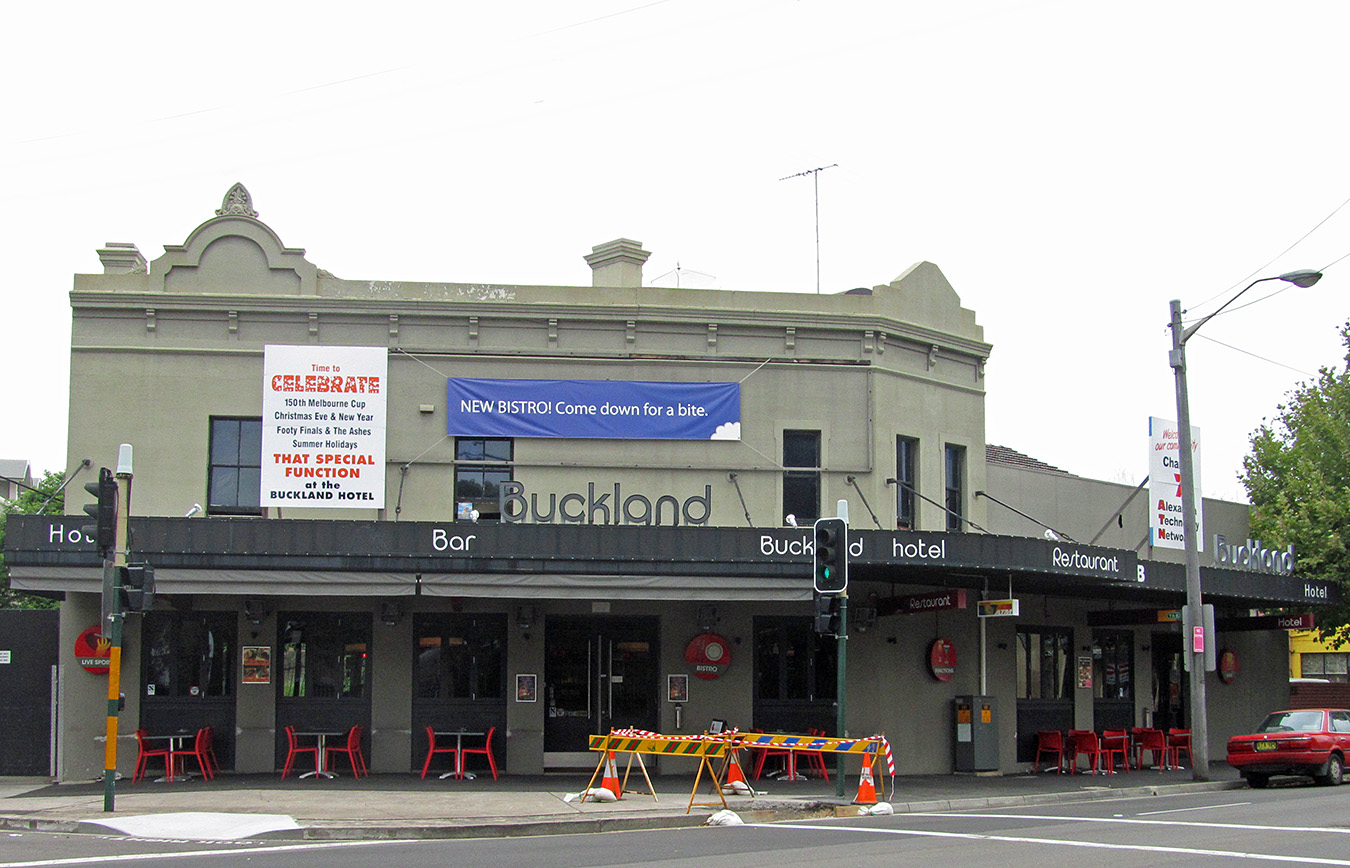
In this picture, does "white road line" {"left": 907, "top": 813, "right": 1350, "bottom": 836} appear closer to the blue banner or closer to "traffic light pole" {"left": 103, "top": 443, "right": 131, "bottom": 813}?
the blue banner

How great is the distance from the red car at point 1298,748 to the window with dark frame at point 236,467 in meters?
17.5

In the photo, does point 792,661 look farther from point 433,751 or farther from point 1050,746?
point 433,751

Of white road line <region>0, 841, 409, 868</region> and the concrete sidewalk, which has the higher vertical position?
white road line <region>0, 841, 409, 868</region>

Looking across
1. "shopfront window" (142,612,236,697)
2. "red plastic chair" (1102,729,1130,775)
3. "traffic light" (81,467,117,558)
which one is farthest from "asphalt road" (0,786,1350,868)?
"red plastic chair" (1102,729,1130,775)

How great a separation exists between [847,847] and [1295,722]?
13427 millimetres

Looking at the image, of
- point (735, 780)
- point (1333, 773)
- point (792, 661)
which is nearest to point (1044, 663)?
point (1333, 773)

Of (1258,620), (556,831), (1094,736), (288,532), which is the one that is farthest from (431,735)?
(1258,620)

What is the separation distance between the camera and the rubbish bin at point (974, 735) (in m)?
23.6

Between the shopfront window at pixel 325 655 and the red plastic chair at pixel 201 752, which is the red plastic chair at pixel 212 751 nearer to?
→ the red plastic chair at pixel 201 752

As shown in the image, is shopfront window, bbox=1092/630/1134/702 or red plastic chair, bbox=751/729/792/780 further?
shopfront window, bbox=1092/630/1134/702

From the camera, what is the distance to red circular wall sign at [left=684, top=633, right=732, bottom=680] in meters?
22.4

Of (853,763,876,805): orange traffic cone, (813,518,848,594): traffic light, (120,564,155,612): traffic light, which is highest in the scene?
(813,518,848,594): traffic light

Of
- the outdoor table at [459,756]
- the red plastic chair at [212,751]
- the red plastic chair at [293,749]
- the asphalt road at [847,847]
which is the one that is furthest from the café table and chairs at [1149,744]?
the red plastic chair at [212,751]

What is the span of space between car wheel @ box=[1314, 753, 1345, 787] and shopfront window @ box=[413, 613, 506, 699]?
1391cm
